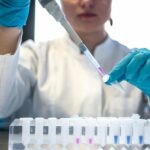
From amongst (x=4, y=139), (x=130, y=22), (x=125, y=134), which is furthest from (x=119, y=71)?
(x=130, y=22)

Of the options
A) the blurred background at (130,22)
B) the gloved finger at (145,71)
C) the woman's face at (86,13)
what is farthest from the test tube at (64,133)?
the blurred background at (130,22)

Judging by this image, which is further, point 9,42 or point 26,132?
point 9,42

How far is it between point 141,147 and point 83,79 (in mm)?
404

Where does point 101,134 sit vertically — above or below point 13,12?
below

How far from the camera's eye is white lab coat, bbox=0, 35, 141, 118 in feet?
3.29

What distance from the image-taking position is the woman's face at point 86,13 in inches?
41.9

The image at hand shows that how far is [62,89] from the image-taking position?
1.04m

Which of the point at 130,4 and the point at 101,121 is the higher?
the point at 130,4

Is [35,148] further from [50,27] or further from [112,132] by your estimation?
[50,27]

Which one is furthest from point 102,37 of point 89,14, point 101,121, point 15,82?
point 101,121

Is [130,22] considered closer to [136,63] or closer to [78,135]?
[136,63]

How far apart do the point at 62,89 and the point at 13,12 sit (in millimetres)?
332

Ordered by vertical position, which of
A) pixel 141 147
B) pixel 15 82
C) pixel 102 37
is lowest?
pixel 141 147

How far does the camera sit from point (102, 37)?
1.19m
